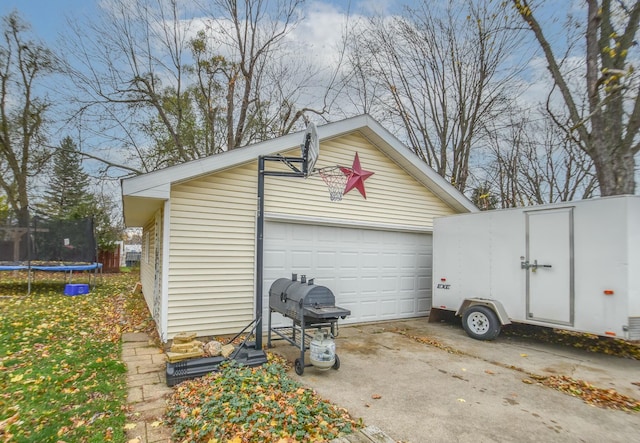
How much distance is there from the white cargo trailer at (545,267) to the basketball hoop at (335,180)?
8.05 ft

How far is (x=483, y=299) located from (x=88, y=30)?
599 inches

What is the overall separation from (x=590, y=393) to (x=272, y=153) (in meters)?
5.79

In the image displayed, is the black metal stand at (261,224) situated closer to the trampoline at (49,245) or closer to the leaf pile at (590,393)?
the leaf pile at (590,393)

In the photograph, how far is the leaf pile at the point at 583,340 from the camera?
6.05 m

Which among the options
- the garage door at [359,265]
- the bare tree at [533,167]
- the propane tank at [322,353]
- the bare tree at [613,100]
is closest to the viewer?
the propane tank at [322,353]

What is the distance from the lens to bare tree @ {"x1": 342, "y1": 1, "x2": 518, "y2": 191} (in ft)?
42.6

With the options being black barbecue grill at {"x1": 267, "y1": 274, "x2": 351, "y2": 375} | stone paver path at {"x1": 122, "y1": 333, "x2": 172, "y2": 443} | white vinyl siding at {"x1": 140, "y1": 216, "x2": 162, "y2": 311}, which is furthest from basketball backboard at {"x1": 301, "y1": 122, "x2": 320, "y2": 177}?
white vinyl siding at {"x1": 140, "y1": 216, "x2": 162, "y2": 311}

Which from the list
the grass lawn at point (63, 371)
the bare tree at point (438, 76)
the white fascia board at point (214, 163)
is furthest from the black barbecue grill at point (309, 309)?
the bare tree at point (438, 76)

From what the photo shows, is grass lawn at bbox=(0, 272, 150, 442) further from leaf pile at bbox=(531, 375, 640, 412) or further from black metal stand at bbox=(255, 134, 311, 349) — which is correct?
leaf pile at bbox=(531, 375, 640, 412)

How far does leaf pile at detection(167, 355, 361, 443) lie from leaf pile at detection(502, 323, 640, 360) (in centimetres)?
521

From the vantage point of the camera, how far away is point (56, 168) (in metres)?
21.5

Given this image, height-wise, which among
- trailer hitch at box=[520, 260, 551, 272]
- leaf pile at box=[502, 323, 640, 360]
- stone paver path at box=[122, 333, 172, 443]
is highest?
trailer hitch at box=[520, 260, 551, 272]

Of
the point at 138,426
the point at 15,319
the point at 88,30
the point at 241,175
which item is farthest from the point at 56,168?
the point at 138,426

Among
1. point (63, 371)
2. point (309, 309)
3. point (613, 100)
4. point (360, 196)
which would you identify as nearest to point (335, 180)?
point (360, 196)
